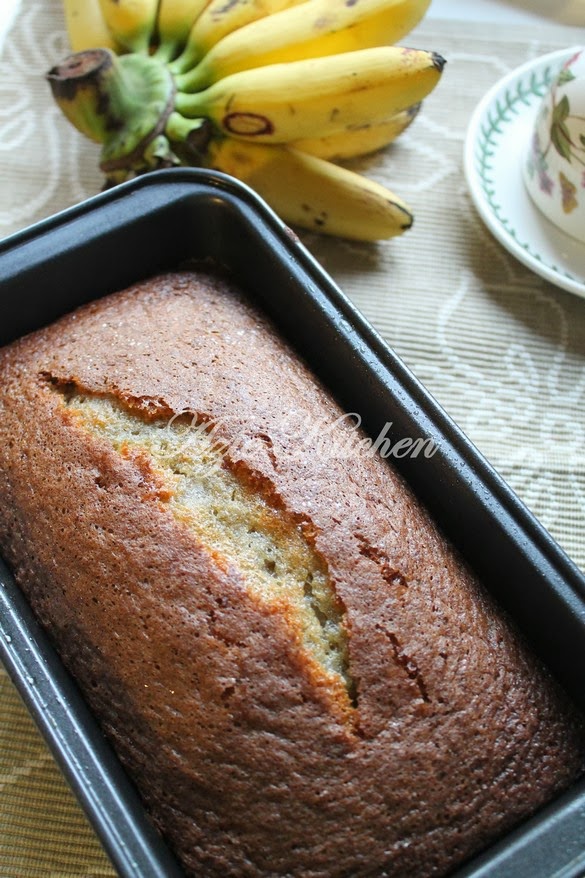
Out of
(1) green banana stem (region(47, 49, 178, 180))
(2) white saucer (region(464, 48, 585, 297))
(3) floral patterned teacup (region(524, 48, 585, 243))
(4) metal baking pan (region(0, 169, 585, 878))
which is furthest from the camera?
(2) white saucer (region(464, 48, 585, 297))

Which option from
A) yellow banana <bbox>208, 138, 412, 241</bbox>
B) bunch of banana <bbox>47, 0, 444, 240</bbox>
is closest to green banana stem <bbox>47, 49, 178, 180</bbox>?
bunch of banana <bbox>47, 0, 444, 240</bbox>

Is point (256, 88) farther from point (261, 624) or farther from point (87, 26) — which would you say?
point (261, 624)

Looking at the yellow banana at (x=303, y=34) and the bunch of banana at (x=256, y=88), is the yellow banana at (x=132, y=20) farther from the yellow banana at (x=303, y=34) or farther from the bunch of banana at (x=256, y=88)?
the yellow banana at (x=303, y=34)

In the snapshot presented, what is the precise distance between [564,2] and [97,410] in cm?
154

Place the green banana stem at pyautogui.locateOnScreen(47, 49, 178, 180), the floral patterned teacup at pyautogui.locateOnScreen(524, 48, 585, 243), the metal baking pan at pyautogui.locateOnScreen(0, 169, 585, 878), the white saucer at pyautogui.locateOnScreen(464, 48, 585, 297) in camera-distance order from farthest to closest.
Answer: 1. the white saucer at pyautogui.locateOnScreen(464, 48, 585, 297)
2. the floral patterned teacup at pyautogui.locateOnScreen(524, 48, 585, 243)
3. the green banana stem at pyautogui.locateOnScreen(47, 49, 178, 180)
4. the metal baking pan at pyautogui.locateOnScreen(0, 169, 585, 878)

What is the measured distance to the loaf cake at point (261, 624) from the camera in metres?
0.88

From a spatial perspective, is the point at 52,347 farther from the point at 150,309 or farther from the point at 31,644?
the point at 31,644

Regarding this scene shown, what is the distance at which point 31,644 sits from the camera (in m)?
0.95

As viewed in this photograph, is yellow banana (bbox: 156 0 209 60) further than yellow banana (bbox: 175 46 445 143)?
Yes

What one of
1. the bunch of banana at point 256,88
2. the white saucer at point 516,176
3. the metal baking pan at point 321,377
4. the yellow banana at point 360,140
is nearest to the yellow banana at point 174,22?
the bunch of banana at point 256,88

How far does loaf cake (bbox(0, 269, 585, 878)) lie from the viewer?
88 cm

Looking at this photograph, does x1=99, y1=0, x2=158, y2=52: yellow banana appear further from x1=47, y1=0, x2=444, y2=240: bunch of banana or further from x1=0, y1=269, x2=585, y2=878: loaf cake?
x1=0, y1=269, x2=585, y2=878: loaf cake

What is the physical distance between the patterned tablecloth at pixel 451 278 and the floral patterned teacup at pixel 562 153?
0.40 feet

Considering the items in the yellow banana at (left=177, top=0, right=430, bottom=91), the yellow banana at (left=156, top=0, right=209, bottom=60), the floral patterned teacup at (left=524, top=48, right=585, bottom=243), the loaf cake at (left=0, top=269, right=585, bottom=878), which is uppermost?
the yellow banana at (left=156, top=0, right=209, bottom=60)
